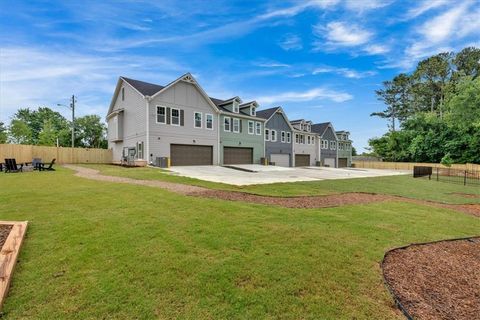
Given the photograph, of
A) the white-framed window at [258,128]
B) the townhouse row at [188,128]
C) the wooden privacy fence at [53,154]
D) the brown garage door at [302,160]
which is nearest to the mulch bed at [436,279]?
the townhouse row at [188,128]

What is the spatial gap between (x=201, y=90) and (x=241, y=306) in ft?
75.2

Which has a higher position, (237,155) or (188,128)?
(188,128)

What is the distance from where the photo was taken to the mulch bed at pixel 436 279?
9.36ft

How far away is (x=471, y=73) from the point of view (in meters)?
40.6

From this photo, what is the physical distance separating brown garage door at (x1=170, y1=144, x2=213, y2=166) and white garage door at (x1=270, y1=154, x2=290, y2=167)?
32.9 feet

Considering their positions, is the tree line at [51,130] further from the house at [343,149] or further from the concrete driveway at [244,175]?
the house at [343,149]

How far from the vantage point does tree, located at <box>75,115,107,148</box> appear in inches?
1720

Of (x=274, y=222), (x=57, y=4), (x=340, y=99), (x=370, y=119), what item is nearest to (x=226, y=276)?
(x=274, y=222)

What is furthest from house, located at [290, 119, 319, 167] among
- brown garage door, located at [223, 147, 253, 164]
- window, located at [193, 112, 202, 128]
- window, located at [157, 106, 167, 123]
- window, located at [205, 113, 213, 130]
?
window, located at [157, 106, 167, 123]

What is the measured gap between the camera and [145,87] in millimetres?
23078

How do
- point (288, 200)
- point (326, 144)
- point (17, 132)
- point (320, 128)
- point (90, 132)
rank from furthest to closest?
point (90, 132), point (320, 128), point (326, 144), point (17, 132), point (288, 200)

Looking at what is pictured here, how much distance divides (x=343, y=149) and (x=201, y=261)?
4588 cm

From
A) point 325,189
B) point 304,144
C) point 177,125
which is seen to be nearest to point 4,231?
point 325,189

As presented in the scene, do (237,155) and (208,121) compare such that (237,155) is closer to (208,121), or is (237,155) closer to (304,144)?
(208,121)
